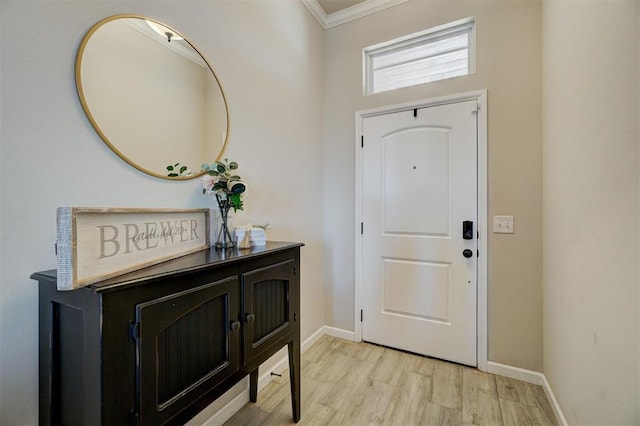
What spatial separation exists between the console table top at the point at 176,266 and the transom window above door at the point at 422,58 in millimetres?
2044

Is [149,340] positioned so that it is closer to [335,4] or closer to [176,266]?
[176,266]

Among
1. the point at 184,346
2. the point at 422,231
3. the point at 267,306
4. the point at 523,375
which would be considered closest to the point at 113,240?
the point at 184,346

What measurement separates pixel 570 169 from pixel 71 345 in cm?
226

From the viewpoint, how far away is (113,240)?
811mm

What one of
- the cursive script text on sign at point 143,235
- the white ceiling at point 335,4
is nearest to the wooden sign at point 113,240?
the cursive script text on sign at point 143,235

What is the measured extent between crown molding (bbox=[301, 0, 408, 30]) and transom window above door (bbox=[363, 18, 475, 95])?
1.04 feet

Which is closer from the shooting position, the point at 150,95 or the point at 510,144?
the point at 150,95

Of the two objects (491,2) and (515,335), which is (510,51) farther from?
(515,335)

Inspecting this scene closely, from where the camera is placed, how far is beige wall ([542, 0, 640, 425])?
95cm

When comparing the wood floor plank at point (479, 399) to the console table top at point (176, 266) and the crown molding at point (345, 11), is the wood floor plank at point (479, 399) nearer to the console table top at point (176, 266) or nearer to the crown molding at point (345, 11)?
the console table top at point (176, 266)

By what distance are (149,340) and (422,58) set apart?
2.75 m

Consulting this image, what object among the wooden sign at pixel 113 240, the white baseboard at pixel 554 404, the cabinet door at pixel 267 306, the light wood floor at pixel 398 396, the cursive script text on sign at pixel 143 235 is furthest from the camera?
the light wood floor at pixel 398 396

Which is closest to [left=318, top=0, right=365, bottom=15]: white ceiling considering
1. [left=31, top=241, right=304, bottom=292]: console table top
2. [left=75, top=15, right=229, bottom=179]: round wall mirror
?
[left=75, top=15, right=229, bottom=179]: round wall mirror

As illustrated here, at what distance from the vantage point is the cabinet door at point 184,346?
2.69 ft
